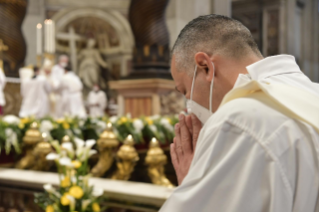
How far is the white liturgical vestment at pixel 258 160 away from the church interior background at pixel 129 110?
4.86 ft

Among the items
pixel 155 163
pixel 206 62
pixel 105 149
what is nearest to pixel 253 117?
pixel 206 62

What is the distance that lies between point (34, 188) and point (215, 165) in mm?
2473

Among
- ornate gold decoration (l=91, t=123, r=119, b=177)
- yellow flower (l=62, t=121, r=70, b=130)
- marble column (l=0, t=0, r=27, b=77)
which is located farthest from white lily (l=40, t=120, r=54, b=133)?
marble column (l=0, t=0, r=27, b=77)

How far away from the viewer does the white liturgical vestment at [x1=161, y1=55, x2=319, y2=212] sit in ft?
2.82

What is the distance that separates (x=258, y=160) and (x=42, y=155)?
119 inches

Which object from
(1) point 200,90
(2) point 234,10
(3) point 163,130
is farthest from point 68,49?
(1) point 200,90

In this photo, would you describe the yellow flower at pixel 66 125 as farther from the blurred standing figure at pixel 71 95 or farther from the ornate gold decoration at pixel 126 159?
the blurred standing figure at pixel 71 95

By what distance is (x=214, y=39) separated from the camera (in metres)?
1.21

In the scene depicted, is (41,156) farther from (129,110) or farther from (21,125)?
(129,110)

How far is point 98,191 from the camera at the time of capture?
2344mm

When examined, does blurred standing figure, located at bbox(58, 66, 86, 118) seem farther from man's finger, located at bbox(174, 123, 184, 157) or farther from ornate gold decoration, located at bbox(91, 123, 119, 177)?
man's finger, located at bbox(174, 123, 184, 157)

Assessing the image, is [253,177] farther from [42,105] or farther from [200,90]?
[42,105]

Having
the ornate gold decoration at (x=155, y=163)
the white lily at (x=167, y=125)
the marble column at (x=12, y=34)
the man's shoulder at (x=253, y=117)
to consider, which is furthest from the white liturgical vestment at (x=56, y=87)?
the man's shoulder at (x=253, y=117)

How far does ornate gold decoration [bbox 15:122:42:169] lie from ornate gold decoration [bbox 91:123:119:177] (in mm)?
728
